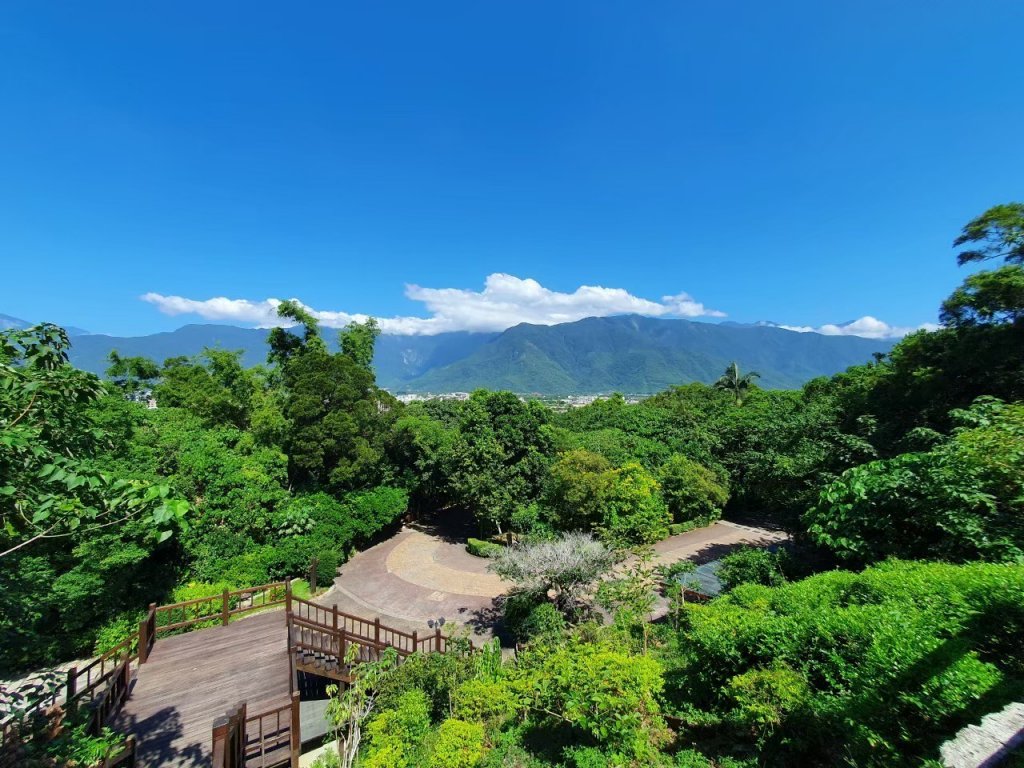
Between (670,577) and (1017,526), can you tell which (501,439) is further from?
(1017,526)

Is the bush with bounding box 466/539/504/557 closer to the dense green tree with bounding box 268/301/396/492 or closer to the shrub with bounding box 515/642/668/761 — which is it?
the dense green tree with bounding box 268/301/396/492

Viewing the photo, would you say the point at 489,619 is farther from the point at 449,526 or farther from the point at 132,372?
the point at 132,372

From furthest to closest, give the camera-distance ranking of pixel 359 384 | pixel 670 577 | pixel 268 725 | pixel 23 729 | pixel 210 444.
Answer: pixel 359 384, pixel 210 444, pixel 670 577, pixel 268 725, pixel 23 729

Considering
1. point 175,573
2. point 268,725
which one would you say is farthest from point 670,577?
point 175,573

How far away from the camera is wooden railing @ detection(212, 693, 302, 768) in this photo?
562cm

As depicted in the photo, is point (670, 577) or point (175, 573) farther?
point (175, 573)

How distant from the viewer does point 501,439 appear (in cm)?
1742

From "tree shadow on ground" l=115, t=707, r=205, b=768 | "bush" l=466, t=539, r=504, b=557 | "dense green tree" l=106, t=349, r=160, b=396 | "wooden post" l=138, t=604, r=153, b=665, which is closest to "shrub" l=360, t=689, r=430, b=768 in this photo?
"tree shadow on ground" l=115, t=707, r=205, b=768

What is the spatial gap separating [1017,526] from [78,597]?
1743 cm

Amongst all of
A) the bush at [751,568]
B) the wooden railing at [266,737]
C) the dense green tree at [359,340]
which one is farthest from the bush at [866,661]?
the dense green tree at [359,340]

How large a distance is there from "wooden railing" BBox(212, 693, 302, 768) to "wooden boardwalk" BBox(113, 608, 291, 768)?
0.99ft

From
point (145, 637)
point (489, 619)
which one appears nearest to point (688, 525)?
point (489, 619)

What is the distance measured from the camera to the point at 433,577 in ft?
48.7

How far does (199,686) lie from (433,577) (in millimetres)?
8158
